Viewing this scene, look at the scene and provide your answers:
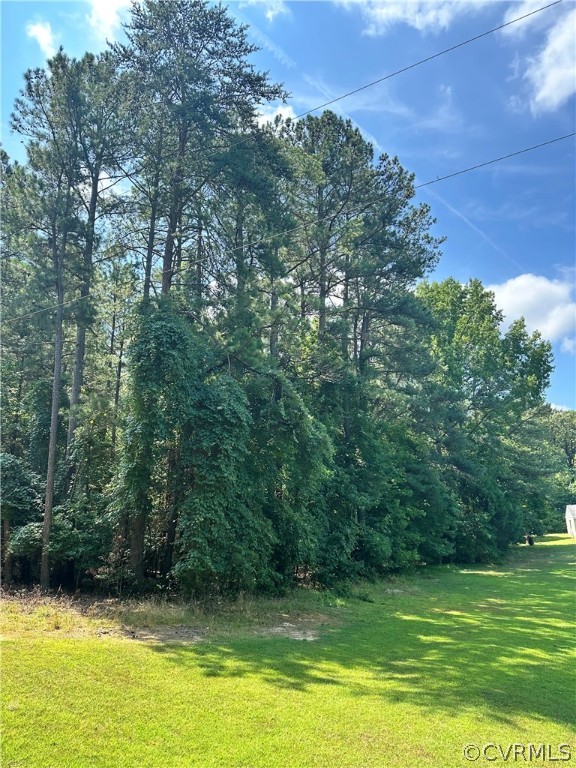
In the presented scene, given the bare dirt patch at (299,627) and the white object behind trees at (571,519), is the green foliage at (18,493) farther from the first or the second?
the white object behind trees at (571,519)

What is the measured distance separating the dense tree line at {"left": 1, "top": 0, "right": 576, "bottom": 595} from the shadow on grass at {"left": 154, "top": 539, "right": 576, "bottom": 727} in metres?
2.76

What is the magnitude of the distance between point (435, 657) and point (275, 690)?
2968 mm

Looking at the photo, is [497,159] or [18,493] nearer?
[497,159]

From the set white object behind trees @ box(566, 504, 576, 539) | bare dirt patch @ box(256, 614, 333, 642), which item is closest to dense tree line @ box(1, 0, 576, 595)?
bare dirt patch @ box(256, 614, 333, 642)

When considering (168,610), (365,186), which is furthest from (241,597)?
(365,186)

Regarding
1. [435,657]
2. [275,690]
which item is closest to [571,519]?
[435,657]

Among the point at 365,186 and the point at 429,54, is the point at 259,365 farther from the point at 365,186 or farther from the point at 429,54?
the point at 365,186

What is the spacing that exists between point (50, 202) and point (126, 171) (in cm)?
250

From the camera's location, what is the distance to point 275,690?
5488mm

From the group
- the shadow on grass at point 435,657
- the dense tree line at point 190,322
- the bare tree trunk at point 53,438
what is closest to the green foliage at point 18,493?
the dense tree line at point 190,322

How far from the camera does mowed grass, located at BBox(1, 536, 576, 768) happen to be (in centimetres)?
403

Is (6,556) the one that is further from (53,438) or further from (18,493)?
(53,438)

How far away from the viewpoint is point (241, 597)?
1094 centimetres

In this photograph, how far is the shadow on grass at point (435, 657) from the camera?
5.54m
